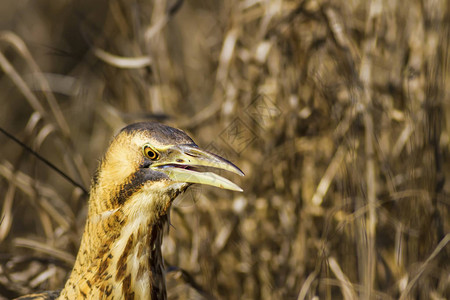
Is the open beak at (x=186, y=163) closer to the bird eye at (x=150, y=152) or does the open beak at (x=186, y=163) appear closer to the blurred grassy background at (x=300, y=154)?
the bird eye at (x=150, y=152)

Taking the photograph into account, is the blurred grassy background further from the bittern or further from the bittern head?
the bittern head

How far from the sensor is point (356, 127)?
3107 millimetres

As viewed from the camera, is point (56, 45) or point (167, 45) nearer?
point (167, 45)

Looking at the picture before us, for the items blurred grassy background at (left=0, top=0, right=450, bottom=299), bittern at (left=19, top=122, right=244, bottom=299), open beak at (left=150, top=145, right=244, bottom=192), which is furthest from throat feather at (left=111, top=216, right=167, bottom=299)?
blurred grassy background at (left=0, top=0, right=450, bottom=299)

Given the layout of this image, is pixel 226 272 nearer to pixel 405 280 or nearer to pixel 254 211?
pixel 254 211

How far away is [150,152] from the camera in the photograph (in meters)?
2.03

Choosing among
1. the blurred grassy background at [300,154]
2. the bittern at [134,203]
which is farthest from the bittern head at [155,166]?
the blurred grassy background at [300,154]

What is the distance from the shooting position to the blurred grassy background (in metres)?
2.97

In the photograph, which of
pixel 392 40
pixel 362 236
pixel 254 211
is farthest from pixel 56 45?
pixel 362 236

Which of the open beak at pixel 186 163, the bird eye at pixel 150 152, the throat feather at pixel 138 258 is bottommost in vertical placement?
the throat feather at pixel 138 258

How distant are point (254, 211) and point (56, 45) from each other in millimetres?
3002

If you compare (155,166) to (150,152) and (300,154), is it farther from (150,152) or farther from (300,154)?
(300,154)

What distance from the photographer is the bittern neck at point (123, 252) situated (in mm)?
2055

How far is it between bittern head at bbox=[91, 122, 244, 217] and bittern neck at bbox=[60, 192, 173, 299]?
0.02 meters
